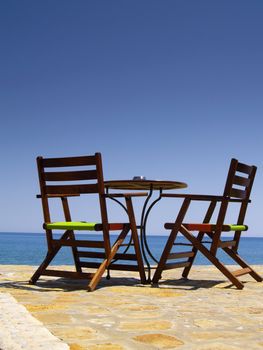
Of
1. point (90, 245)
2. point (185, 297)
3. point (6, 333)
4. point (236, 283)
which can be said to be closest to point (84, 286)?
→ point (90, 245)

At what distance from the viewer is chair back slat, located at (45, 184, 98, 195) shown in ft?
14.3

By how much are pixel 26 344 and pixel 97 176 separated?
87.5 inches

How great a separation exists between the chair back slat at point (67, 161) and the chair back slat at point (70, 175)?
0.24ft

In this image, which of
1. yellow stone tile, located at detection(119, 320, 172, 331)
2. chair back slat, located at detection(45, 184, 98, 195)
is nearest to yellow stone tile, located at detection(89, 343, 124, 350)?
yellow stone tile, located at detection(119, 320, 172, 331)

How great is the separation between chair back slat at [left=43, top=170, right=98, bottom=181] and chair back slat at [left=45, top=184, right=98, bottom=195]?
0.08 metres

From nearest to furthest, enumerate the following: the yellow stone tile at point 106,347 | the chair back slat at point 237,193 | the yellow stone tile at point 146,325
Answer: the yellow stone tile at point 106,347, the yellow stone tile at point 146,325, the chair back slat at point 237,193

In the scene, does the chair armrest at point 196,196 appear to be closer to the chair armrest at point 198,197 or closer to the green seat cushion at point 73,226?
the chair armrest at point 198,197

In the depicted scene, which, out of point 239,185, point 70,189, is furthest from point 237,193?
point 70,189

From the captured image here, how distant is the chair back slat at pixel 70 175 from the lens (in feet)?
14.2

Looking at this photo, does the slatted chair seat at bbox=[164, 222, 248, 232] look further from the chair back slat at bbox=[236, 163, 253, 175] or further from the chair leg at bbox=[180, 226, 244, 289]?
the chair back slat at bbox=[236, 163, 253, 175]

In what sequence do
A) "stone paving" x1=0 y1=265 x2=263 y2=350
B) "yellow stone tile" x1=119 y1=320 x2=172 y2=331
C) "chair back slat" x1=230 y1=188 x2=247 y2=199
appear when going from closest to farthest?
"stone paving" x1=0 y1=265 x2=263 y2=350, "yellow stone tile" x1=119 y1=320 x2=172 y2=331, "chair back slat" x1=230 y1=188 x2=247 y2=199

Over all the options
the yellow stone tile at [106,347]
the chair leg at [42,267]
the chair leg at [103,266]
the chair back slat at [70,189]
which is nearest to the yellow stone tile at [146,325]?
the yellow stone tile at [106,347]

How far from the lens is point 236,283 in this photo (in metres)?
4.55

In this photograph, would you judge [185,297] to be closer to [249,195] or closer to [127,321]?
[127,321]
